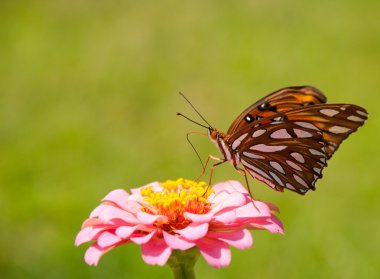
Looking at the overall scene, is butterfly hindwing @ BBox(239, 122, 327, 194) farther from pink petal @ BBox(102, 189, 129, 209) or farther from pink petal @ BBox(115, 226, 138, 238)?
pink petal @ BBox(115, 226, 138, 238)

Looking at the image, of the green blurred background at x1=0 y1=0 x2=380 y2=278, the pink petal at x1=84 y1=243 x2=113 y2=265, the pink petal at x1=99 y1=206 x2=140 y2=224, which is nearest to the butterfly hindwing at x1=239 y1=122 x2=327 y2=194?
the pink petal at x1=99 y1=206 x2=140 y2=224

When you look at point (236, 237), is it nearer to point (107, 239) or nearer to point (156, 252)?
point (156, 252)

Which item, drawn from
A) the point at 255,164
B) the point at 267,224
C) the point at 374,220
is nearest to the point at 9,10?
the point at 374,220

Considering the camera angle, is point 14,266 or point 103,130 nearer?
point 14,266

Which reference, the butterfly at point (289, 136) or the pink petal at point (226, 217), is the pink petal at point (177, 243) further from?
the butterfly at point (289, 136)

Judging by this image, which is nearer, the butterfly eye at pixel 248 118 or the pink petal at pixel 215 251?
the pink petal at pixel 215 251

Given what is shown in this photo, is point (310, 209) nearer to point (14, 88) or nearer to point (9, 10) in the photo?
point (14, 88)

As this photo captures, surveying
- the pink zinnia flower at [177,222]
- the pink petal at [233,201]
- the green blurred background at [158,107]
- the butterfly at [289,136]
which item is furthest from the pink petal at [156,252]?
the green blurred background at [158,107]
